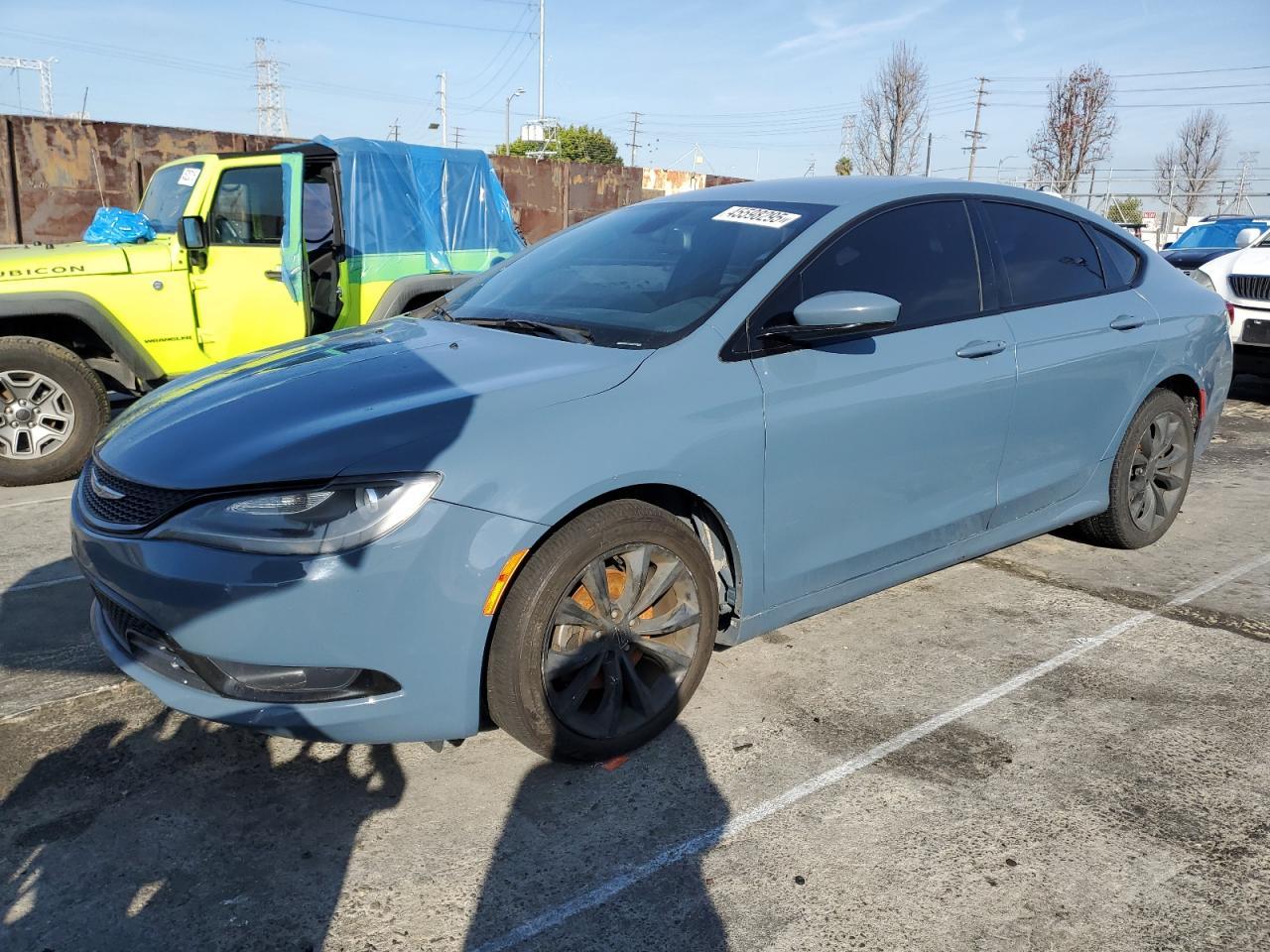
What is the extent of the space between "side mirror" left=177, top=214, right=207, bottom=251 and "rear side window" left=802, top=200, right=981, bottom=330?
4.56m

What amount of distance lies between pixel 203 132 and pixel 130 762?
13437 millimetres

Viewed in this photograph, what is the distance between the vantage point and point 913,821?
101 inches

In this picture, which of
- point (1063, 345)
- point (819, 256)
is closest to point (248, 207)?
point (819, 256)

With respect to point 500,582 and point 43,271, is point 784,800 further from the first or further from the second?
point 43,271

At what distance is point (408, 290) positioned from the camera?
691 centimetres

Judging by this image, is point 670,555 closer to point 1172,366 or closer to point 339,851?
point 339,851

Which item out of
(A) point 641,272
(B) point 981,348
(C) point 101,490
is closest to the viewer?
(C) point 101,490

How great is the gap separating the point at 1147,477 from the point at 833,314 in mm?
2515

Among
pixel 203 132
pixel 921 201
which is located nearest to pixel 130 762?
pixel 921 201

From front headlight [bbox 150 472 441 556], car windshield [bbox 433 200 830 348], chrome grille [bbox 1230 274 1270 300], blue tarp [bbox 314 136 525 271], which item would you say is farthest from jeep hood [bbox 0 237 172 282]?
chrome grille [bbox 1230 274 1270 300]

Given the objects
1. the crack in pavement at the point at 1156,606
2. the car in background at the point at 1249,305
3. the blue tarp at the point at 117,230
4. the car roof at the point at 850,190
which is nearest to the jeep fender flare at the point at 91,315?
the blue tarp at the point at 117,230

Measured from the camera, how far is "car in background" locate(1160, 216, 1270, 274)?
11055 millimetres

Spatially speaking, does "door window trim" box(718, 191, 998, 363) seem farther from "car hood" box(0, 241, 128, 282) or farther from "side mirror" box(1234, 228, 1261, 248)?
"side mirror" box(1234, 228, 1261, 248)

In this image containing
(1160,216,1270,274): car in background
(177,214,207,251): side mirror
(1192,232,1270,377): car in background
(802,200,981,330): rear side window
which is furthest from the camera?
(1160,216,1270,274): car in background
